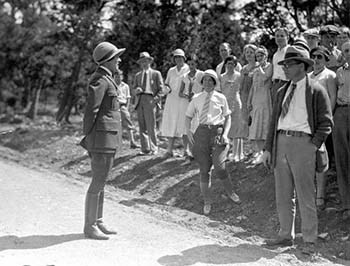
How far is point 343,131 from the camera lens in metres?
7.58

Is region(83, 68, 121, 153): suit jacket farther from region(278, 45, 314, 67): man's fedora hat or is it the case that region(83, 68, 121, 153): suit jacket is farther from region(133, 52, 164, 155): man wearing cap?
region(133, 52, 164, 155): man wearing cap

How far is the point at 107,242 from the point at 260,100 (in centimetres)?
439

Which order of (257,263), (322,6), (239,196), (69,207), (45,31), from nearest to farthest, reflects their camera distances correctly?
(257,263), (69,207), (239,196), (322,6), (45,31)

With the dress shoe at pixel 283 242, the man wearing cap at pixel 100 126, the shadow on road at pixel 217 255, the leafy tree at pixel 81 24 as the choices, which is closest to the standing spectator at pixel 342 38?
the dress shoe at pixel 283 242

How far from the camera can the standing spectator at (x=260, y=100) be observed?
939cm

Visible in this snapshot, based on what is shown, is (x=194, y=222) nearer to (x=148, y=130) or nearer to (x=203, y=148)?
(x=203, y=148)

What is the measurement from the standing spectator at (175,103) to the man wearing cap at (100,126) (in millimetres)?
4860

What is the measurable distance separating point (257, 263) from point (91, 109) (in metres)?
2.49

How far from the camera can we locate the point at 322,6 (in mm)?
16781

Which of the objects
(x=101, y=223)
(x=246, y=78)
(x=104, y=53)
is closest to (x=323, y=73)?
(x=246, y=78)

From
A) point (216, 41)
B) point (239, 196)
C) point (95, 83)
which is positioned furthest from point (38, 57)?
point (95, 83)

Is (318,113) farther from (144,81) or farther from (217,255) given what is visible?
(144,81)

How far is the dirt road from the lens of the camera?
223 inches

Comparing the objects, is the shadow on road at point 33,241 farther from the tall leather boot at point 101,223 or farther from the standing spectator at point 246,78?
the standing spectator at point 246,78
